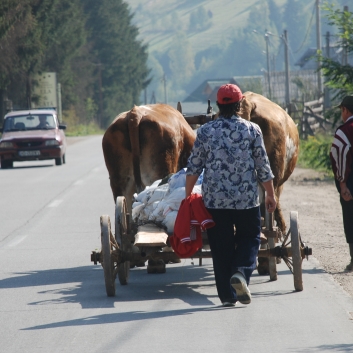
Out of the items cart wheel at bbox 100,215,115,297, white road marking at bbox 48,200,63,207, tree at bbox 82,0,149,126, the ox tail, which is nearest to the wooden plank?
cart wheel at bbox 100,215,115,297

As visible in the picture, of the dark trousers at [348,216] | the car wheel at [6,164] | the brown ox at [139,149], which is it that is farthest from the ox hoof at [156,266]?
the car wheel at [6,164]

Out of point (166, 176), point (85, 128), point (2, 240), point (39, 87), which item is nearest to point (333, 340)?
point (166, 176)

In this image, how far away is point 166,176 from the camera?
9859 millimetres

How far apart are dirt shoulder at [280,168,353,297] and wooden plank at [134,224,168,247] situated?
73.7 inches

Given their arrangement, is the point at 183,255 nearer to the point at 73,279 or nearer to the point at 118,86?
the point at 73,279

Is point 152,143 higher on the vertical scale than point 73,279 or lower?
higher

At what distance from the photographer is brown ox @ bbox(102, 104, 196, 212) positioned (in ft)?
33.1

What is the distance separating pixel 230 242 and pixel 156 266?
1986mm

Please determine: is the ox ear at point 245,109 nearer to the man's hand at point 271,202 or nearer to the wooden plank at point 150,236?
the wooden plank at point 150,236

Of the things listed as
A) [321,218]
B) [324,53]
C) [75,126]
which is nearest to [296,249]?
[321,218]

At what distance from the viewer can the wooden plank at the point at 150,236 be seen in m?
7.96

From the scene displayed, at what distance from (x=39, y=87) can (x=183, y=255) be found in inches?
2618

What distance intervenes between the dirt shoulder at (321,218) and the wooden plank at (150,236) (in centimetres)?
187

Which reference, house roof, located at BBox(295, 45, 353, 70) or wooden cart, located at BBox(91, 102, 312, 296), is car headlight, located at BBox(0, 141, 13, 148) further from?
wooden cart, located at BBox(91, 102, 312, 296)
